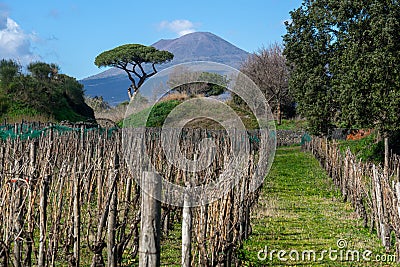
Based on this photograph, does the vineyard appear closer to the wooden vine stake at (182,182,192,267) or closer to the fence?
the wooden vine stake at (182,182,192,267)

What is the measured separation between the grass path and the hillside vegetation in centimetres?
1715

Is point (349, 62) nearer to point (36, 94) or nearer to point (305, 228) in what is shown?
point (305, 228)

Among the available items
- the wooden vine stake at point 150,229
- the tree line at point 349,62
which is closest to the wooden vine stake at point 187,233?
the wooden vine stake at point 150,229

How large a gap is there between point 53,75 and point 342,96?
67.8 feet

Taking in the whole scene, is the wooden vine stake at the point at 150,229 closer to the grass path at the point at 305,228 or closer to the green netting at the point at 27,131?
the grass path at the point at 305,228

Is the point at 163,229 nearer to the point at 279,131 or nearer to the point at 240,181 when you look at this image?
the point at 240,181

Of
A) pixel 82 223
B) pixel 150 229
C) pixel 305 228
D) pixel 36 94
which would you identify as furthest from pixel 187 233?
pixel 36 94

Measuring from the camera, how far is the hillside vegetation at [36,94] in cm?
2772

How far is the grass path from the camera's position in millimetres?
7008

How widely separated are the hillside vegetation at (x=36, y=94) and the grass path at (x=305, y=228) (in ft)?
56.3

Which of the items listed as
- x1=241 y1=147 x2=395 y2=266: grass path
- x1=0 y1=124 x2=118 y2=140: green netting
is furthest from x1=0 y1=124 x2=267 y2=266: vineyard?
x1=0 y1=124 x2=118 y2=140: green netting

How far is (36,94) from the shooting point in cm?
2858

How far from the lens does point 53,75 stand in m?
33.0

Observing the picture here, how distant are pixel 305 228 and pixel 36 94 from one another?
22541mm
